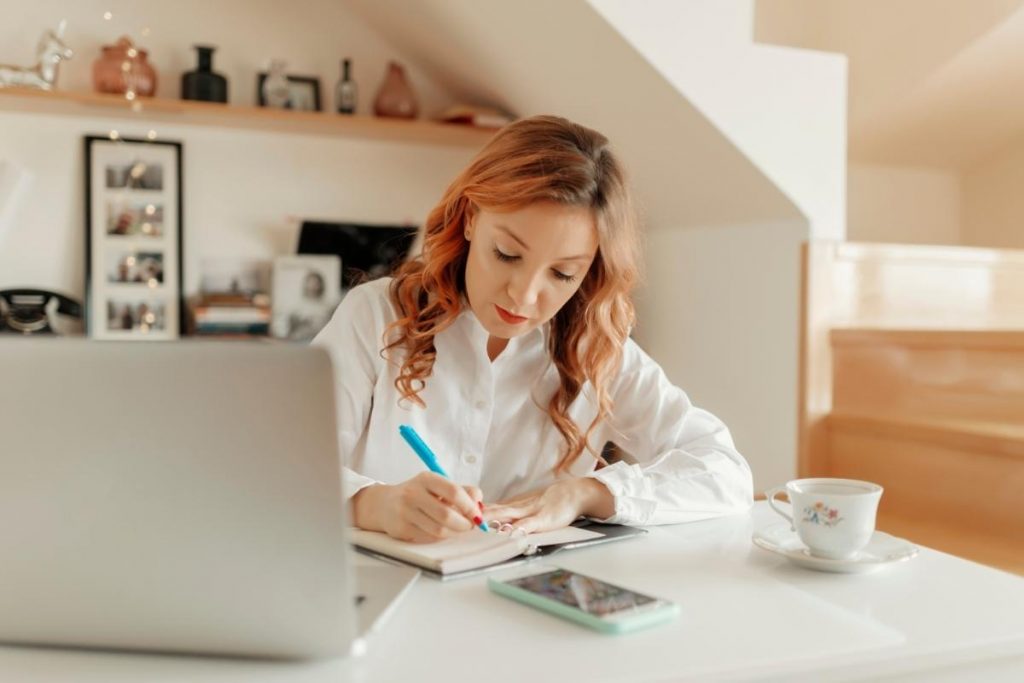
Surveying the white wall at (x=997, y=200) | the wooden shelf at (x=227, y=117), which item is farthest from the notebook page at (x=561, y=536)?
the white wall at (x=997, y=200)

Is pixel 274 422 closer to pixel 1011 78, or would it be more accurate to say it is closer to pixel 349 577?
pixel 349 577

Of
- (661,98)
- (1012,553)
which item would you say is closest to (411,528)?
(1012,553)

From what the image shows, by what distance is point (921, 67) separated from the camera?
2.76 meters

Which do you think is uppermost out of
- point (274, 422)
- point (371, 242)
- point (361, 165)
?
point (361, 165)

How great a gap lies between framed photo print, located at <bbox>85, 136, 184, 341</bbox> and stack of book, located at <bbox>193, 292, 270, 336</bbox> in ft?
0.40

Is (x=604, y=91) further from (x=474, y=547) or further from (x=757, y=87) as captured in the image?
(x=474, y=547)

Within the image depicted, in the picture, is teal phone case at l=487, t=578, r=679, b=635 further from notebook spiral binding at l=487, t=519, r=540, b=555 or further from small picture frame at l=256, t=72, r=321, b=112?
small picture frame at l=256, t=72, r=321, b=112

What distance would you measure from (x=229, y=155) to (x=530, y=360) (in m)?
2.16

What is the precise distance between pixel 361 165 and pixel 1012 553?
7.94ft

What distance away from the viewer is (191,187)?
3254 mm

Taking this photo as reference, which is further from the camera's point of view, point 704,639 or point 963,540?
point 963,540

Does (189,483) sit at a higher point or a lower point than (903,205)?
lower

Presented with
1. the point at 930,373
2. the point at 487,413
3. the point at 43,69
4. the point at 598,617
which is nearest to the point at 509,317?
the point at 487,413

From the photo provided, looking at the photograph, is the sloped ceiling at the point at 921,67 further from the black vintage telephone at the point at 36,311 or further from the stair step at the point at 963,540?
the black vintage telephone at the point at 36,311
